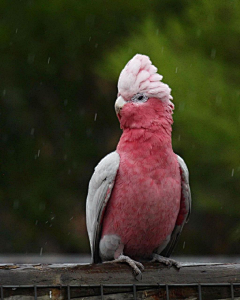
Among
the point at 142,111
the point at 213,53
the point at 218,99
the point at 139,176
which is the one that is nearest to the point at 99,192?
the point at 139,176

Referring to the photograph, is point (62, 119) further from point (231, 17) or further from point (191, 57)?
point (231, 17)

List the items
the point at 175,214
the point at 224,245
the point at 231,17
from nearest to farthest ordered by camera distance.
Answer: the point at 175,214
the point at 231,17
the point at 224,245

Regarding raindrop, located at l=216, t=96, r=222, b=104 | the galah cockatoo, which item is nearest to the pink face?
the galah cockatoo

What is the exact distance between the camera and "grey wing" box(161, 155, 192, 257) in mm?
1777

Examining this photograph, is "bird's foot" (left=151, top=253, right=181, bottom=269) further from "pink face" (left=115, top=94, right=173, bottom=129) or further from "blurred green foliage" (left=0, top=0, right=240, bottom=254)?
"blurred green foliage" (left=0, top=0, right=240, bottom=254)

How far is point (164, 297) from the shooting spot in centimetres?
133

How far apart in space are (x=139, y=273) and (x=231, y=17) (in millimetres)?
2377

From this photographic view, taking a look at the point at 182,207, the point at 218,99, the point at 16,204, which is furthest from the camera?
the point at 16,204

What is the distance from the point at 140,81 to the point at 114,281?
0.66m

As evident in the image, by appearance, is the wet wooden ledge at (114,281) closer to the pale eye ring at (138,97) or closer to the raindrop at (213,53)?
the pale eye ring at (138,97)

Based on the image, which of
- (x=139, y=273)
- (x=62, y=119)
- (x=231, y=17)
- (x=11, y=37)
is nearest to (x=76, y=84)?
(x=62, y=119)

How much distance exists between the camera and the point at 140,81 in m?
1.67

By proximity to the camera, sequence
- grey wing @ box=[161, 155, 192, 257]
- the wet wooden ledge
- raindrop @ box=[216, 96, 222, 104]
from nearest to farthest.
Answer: the wet wooden ledge → grey wing @ box=[161, 155, 192, 257] → raindrop @ box=[216, 96, 222, 104]

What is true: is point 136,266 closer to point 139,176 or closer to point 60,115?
point 139,176
